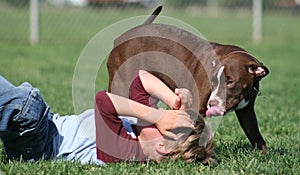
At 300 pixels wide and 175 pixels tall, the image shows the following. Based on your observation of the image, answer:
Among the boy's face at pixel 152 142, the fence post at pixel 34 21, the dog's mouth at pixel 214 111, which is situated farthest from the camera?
the fence post at pixel 34 21

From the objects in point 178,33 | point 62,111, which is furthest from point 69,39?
point 178,33

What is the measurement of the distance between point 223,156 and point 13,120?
1.29m

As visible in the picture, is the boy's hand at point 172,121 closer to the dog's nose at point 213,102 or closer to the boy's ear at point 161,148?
the boy's ear at point 161,148

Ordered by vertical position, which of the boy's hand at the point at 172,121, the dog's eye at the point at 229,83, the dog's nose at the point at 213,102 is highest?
the boy's hand at the point at 172,121

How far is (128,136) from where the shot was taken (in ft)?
10.2

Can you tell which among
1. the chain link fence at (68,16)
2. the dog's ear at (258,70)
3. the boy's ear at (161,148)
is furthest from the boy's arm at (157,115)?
the chain link fence at (68,16)

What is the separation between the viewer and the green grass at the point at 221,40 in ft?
10.1

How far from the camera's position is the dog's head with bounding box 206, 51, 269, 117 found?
3574 millimetres

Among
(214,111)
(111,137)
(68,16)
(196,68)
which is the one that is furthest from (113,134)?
(68,16)

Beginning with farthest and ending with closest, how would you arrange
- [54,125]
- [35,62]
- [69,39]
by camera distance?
[69,39] → [35,62] → [54,125]

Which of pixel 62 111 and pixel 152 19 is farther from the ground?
pixel 152 19

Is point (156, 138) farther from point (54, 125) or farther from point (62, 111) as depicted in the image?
point (62, 111)

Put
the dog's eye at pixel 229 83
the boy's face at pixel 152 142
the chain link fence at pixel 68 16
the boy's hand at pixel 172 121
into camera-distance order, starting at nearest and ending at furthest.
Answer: the boy's hand at pixel 172 121, the boy's face at pixel 152 142, the dog's eye at pixel 229 83, the chain link fence at pixel 68 16

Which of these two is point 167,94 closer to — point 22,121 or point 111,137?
point 111,137
